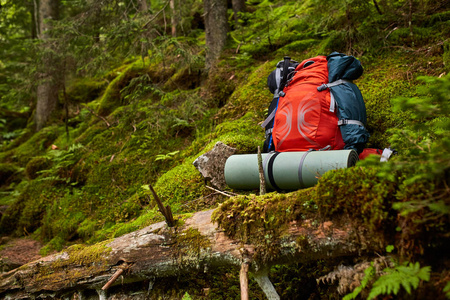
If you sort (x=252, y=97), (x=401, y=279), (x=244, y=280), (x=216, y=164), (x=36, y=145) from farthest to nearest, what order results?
1. (x=36, y=145)
2. (x=252, y=97)
3. (x=216, y=164)
4. (x=244, y=280)
5. (x=401, y=279)

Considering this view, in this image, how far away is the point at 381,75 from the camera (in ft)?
17.6

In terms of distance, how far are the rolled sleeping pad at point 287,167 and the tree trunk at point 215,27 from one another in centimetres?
488

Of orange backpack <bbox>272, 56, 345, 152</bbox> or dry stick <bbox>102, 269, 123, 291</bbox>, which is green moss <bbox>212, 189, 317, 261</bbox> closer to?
dry stick <bbox>102, 269, 123, 291</bbox>

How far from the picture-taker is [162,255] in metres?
3.29

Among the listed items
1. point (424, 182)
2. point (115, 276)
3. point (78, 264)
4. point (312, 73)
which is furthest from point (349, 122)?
point (78, 264)

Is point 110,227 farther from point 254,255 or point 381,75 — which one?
point 381,75

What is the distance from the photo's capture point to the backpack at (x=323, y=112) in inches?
164

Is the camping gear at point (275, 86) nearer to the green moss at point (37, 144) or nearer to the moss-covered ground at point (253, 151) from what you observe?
the moss-covered ground at point (253, 151)

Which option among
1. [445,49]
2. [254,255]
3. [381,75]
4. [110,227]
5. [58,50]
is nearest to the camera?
[254,255]

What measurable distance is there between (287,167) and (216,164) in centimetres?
155

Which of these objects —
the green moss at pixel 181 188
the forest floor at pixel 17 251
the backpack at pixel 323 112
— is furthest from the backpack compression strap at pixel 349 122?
the forest floor at pixel 17 251

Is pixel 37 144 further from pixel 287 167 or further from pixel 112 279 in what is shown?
pixel 287 167

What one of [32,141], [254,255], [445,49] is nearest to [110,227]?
[254,255]

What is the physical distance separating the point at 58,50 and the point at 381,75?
817cm
